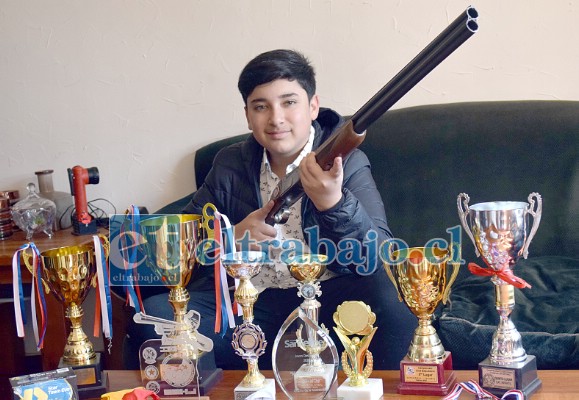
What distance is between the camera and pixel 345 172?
1731mm

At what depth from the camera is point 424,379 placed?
116 cm

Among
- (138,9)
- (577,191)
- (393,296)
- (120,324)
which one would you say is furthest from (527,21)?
(120,324)

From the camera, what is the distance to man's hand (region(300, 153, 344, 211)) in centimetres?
139

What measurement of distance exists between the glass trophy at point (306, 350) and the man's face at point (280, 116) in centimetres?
57

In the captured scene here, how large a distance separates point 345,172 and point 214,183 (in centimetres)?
32

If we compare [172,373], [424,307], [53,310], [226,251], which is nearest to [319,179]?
[226,251]

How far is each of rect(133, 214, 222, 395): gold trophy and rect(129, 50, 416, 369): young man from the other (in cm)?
26

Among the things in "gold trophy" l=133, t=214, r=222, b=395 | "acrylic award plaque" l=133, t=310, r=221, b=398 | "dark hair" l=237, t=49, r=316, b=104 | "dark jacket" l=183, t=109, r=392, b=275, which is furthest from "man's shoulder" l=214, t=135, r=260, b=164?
"acrylic award plaque" l=133, t=310, r=221, b=398

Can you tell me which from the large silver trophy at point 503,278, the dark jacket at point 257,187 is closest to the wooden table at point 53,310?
the dark jacket at point 257,187

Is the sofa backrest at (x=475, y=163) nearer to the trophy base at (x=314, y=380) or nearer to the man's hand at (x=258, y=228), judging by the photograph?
the man's hand at (x=258, y=228)

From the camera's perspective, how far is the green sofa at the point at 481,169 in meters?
1.88

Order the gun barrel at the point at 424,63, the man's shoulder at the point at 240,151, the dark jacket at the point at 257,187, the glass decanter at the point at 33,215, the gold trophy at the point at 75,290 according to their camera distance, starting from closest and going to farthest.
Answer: the gun barrel at the point at 424,63 → the gold trophy at the point at 75,290 → the dark jacket at the point at 257,187 → the man's shoulder at the point at 240,151 → the glass decanter at the point at 33,215

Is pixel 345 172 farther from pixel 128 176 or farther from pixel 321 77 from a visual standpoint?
pixel 128 176

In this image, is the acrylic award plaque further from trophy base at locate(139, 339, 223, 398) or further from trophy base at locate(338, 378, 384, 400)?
trophy base at locate(338, 378, 384, 400)
